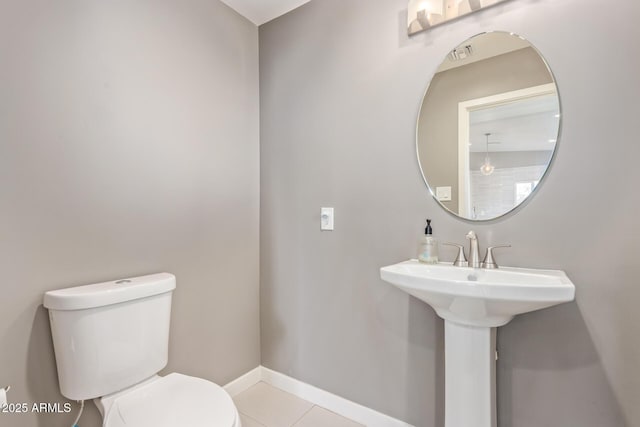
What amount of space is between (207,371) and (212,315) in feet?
0.99

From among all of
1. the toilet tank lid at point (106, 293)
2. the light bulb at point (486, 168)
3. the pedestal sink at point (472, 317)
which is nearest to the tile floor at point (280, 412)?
the pedestal sink at point (472, 317)

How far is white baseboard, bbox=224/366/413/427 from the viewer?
1577 millimetres

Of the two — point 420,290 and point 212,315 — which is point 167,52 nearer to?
point 212,315

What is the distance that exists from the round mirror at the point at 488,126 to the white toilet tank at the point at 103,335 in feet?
4.41

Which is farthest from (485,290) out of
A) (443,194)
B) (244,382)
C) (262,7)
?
(262,7)

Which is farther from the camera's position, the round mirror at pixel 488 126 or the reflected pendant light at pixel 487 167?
the reflected pendant light at pixel 487 167

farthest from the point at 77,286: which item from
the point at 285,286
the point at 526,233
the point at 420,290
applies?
the point at 526,233

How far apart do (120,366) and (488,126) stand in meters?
1.75

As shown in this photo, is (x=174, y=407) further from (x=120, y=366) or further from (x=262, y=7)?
(x=262, y=7)

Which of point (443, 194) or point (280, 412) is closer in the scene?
point (443, 194)

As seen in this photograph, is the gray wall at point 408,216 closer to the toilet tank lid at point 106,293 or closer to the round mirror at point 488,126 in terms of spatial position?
the round mirror at point 488,126

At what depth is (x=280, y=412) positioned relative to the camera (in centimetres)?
171

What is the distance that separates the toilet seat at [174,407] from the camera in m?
0.99

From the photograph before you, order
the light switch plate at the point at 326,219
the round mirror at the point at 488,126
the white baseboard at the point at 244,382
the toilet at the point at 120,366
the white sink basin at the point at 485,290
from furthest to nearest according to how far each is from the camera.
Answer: the white baseboard at the point at 244,382 < the light switch plate at the point at 326,219 < the round mirror at the point at 488,126 < the toilet at the point at 120,366 < the white sink basin at the point at 485,290
